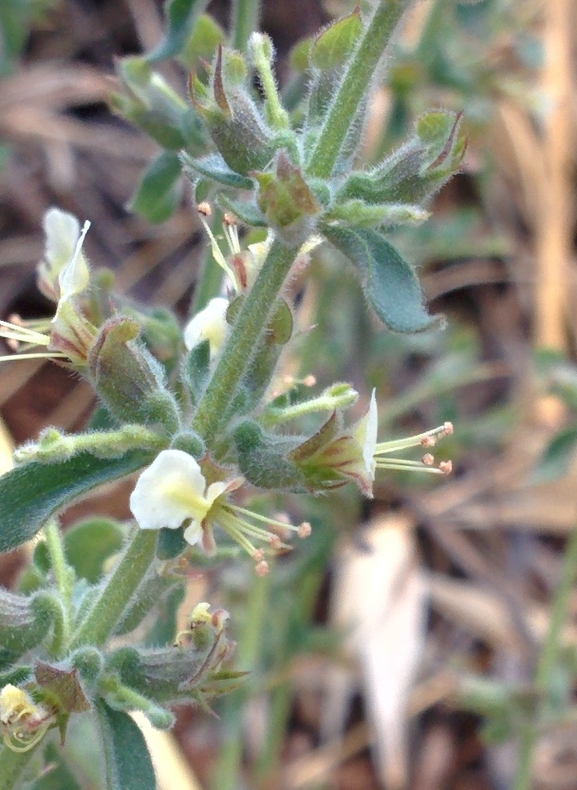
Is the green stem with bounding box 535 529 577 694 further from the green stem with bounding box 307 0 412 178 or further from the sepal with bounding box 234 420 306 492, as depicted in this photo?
the green stem with bounding box 307 0 412 178

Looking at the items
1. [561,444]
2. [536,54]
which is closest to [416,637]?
[561,444]

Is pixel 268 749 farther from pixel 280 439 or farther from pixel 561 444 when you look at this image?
pixel 280 439

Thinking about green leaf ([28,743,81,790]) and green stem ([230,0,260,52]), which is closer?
green leaf ([28,743,81,790])

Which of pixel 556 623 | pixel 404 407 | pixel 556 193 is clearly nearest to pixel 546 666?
pixel 556 623

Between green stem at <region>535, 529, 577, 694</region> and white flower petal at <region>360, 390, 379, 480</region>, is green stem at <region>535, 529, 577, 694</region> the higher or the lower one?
the lower one

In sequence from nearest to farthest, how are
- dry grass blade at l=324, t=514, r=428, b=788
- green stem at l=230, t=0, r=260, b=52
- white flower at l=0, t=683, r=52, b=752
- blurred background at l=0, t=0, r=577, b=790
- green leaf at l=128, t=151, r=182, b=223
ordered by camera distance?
white flower at l=0, t=683, r=52, b=752 → green stem at l=230, t=0, r=260, b=52 → green leaf at l=128, t=151, r=182, b=223 → blurred background at l=0, t=0, r=577, b=790 → dry grass blade at l=324, t=514, r=428, b=788

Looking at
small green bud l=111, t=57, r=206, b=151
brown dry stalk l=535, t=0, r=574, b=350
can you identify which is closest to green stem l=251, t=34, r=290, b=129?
small green bud l=111, t=57, r=206, b=151

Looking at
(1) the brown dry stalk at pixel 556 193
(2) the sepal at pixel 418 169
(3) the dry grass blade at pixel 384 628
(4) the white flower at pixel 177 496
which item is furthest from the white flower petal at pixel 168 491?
(1) the brown dry stalk at pixel 556 193
